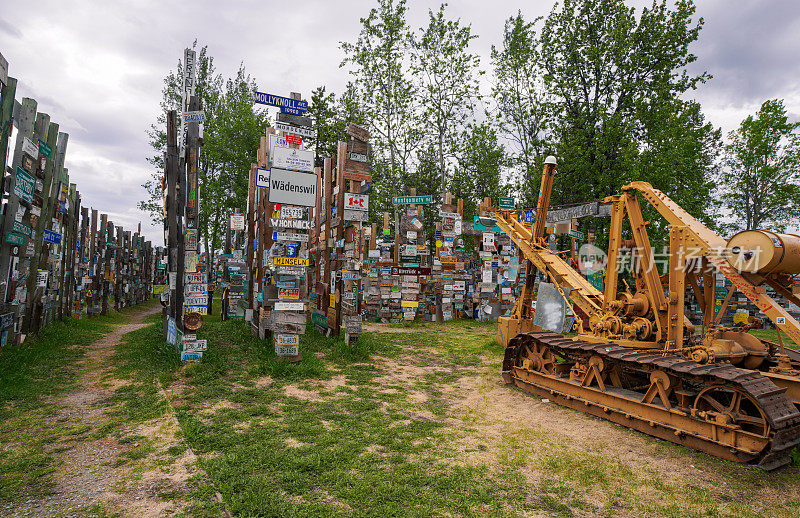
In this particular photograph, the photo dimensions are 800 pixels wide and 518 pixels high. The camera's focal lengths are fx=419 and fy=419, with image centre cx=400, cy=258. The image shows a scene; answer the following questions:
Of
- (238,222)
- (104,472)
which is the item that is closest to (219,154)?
(238,222)

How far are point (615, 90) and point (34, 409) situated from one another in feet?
83.5

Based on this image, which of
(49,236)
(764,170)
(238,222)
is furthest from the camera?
(764,170)

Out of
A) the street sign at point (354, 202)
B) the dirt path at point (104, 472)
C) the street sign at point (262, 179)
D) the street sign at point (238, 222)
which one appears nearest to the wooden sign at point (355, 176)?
the street sign at point (354, 202)

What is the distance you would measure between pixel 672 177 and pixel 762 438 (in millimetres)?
19209

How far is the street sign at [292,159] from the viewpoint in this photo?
9.20m

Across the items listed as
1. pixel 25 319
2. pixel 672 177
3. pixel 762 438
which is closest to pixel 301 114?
pixel 25 319

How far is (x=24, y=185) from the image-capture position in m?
8.90

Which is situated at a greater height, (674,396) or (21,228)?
(21,228)

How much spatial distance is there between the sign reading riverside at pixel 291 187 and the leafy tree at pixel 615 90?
16.2 m

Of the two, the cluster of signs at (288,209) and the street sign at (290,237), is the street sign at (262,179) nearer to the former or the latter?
the cluster of signs at (288,209)

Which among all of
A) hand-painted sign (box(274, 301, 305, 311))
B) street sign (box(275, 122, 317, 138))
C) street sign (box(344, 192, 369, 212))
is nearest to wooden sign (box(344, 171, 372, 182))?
street sign (box(344, 192, 369, 212))

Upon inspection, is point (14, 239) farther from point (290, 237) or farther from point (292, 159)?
point (292, 159)

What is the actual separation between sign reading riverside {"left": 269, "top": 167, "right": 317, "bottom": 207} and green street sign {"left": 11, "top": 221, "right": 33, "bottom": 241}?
5205 millimetres

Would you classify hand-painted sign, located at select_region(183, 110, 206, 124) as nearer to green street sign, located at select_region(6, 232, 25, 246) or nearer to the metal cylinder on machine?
green street sign, located at select_region(6, 232, 25, 246)
